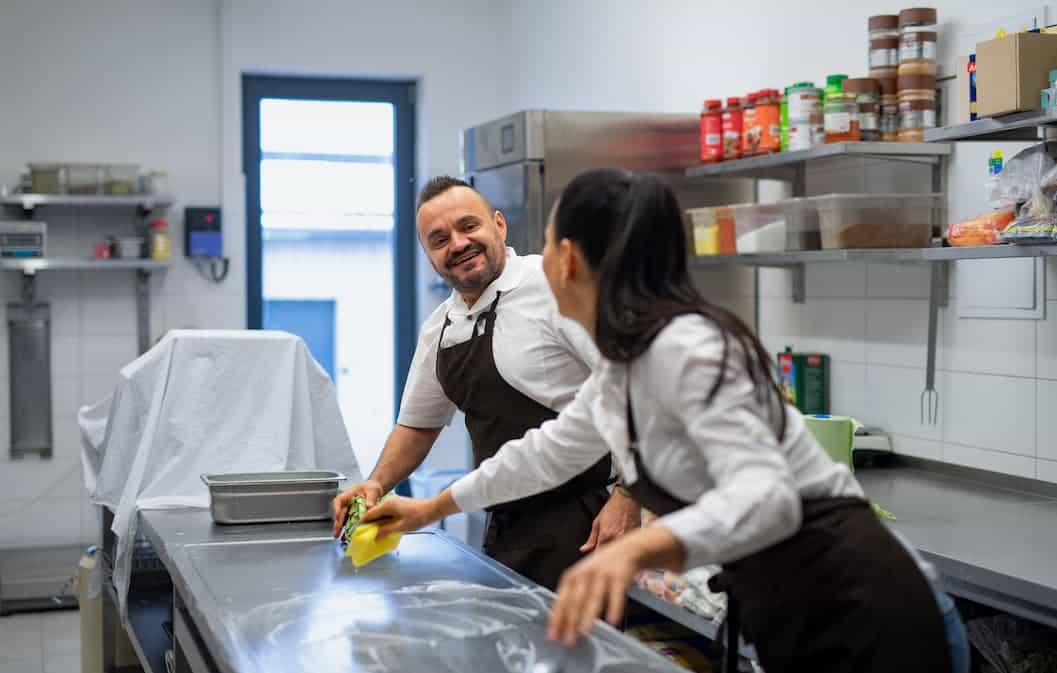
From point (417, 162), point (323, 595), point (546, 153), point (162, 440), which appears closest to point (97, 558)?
point (162, 440)

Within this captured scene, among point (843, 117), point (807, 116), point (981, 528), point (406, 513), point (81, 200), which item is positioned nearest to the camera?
point (406, 513)

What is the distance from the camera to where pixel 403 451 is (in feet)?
8.77

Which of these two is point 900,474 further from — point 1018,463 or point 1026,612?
point 1026,612

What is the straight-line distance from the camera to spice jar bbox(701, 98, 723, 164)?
161 inches

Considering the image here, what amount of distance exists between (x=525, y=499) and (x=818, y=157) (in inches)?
62.7

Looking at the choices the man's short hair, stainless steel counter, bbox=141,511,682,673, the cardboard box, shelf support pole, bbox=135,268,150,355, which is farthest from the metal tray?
shelf support pole, bbox=135,268,150,355

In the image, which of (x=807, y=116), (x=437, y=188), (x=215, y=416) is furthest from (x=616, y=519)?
(x=807, y=116)

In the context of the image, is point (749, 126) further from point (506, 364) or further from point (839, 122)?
point (506, 364)

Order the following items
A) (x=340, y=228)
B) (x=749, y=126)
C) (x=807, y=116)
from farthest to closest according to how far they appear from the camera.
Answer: (x=340, y=228) < (x=749, y=126) < (x=807, y=116)

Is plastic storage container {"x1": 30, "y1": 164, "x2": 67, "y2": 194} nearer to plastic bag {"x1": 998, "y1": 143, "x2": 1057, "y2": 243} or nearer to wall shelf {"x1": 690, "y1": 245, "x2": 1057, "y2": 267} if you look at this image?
wall shelf {"x1": 690, "y1": 245, "x2": 1057, "y2": 267}

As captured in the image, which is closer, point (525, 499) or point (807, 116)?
point (525, 499)

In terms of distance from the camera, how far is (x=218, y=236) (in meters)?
6.02

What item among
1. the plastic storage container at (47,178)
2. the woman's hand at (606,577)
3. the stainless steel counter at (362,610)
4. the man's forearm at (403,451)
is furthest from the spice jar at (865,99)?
the plastic storage container at (47,178)

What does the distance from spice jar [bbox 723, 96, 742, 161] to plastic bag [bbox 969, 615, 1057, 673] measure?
74.0 inches
